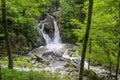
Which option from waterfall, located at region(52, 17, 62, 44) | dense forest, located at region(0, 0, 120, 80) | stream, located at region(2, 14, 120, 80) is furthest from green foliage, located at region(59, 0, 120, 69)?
waterfall, located at region(52, 17, 62, 44)

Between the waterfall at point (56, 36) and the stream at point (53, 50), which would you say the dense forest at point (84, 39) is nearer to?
the stream at point (53, 50)

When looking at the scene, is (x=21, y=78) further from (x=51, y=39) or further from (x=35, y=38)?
(x=51, y=39)

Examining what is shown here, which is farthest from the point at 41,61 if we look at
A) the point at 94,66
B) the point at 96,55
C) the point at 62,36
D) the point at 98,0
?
the point at 62,36

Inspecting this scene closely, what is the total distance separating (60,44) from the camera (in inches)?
1412

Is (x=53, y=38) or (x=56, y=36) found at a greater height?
(x=56, y=36)

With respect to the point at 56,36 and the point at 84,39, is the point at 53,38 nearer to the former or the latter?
the point at 56,36

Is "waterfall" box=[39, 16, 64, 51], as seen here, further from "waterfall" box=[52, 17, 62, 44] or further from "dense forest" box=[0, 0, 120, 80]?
"dense forest" box=[0, 0, 120, 80]

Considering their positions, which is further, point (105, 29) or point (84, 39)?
point (105, 29)

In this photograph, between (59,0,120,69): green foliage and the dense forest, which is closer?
the dense forest

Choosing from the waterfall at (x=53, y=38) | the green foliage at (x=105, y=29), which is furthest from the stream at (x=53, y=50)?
the green foliage at (x=105, y=29)

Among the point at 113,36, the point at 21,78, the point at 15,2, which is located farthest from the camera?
the point at 113,36

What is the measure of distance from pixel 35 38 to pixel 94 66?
506 inches

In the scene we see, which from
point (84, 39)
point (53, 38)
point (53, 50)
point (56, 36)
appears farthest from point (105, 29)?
→ point (56, 36)

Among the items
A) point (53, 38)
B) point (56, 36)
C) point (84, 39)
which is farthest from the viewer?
point (56, 36)
